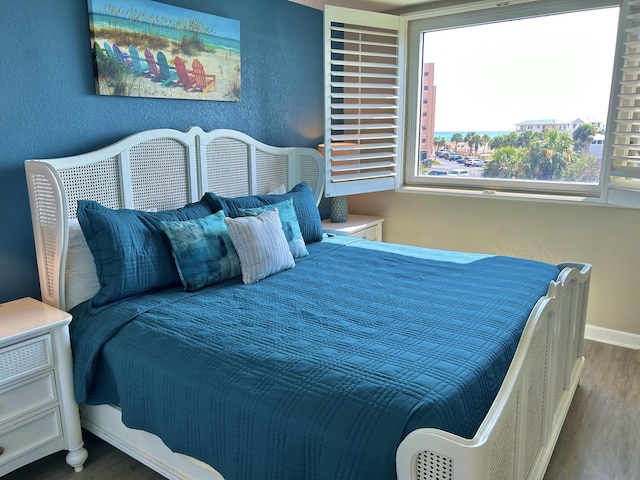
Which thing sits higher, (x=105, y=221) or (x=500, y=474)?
(x=105, y=221)

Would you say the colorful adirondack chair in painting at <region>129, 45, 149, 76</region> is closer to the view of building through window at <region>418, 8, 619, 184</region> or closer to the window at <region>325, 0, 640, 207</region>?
the window at <region>325, 0, 640, 207</region>

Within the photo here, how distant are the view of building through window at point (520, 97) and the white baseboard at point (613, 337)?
987 millimetres

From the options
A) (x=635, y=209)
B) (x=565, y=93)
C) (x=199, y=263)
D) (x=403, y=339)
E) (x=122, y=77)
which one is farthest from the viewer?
(x=565, y=93)

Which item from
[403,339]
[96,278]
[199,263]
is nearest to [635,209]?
[403,339]

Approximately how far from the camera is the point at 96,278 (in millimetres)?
2277

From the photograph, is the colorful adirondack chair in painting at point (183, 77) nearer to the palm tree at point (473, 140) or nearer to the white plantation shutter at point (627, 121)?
the palm tree at point (473, 140)

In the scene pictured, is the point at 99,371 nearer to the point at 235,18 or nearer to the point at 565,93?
the point at 235,18

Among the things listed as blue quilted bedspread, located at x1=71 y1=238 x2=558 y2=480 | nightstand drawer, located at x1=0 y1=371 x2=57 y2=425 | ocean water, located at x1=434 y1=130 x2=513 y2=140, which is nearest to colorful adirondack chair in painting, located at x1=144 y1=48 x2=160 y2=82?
blue quilted bedspread, located at x1=71 y1=238 x2=558 y2=480

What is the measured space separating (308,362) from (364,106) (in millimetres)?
2505

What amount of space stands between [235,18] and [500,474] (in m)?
2.87

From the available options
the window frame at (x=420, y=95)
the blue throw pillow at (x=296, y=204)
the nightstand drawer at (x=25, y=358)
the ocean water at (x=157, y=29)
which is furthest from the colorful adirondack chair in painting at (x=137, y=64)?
the window frame at (x=420, y=95)

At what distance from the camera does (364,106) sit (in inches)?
143

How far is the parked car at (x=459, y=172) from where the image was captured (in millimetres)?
3798

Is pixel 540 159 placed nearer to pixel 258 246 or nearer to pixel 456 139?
pixel 456 139
